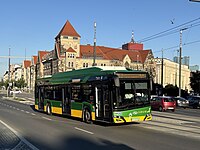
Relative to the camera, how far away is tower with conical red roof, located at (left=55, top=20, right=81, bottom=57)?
12169 centimetres

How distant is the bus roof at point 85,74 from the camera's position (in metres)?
16.8

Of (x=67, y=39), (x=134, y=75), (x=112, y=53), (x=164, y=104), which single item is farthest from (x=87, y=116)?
(x=112, y=53)

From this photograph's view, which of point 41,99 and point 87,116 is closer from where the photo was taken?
point 87,116

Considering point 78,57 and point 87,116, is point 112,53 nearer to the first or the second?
point 78,57

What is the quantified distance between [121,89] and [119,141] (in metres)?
4.51

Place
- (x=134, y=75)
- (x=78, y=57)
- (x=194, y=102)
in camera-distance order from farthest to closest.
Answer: (x=78, y=57)
(x=194, y=102)
(x=134, y=75)

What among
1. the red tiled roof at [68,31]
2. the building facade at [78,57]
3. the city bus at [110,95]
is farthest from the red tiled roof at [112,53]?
the city bus at [110,95]

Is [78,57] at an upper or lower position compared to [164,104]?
upper

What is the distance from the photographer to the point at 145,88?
54.1ft

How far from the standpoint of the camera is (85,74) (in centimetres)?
1928

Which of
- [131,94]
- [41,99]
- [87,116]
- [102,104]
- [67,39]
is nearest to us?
[131,94]

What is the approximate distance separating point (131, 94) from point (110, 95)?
1.04 m

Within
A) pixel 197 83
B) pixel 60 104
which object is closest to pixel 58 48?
pixel 197 83

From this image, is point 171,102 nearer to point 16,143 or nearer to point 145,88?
point 145,88
